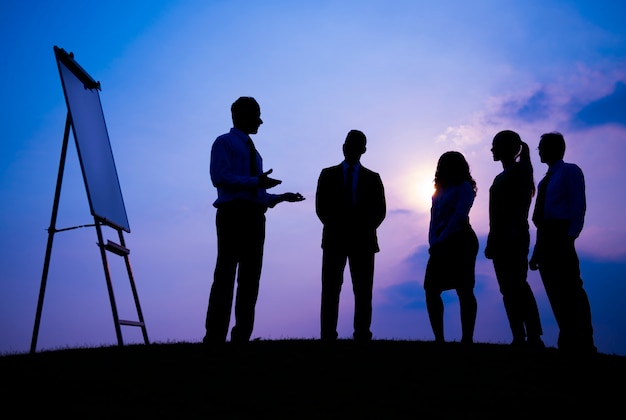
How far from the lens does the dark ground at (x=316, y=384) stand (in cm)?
426

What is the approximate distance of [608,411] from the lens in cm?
452

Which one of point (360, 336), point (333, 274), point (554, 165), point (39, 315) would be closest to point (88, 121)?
point (39, 315)

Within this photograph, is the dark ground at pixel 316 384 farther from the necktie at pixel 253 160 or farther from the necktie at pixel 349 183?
the necktie at pixel 349 183

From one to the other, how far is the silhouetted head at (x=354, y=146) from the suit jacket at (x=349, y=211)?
0.43 ft

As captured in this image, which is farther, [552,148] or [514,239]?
[552,148]

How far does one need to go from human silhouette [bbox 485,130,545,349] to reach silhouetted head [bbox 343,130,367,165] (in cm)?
162

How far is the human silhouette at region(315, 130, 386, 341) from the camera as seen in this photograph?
7.67 metres

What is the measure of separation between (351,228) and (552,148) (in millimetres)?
2471

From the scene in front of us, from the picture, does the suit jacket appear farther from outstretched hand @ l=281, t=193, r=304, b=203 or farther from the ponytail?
the ponytail

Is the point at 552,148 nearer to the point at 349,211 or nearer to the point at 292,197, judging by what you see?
the point at 349,211

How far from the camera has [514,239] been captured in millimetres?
7133

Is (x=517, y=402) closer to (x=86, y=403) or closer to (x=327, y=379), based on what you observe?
(x=327, y=379)

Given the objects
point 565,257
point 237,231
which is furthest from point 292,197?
point 565,257

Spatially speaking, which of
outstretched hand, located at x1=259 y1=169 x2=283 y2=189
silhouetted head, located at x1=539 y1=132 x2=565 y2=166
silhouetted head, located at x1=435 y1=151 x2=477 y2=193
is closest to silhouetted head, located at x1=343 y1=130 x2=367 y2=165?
silhouetted head, located at x1=435 y1=151 x2=477 y2=193
